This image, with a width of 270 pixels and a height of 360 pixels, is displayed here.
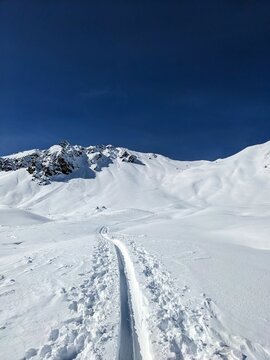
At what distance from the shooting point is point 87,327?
649 cm

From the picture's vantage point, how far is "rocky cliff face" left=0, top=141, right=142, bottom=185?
490 ft

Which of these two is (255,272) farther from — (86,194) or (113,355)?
(86,194)

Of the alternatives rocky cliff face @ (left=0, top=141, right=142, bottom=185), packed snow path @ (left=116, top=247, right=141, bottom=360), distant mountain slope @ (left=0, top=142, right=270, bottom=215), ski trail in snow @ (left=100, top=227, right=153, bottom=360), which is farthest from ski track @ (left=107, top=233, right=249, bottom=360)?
rocky cliff face @ (left=0, top=141, right=142, bottom=185)

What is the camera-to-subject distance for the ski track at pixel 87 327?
5.49m

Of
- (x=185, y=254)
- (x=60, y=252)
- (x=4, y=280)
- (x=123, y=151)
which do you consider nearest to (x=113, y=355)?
(x=4, y=280)

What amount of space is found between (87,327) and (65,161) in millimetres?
156779

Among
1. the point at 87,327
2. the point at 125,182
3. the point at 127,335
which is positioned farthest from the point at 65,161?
the point at 127,335

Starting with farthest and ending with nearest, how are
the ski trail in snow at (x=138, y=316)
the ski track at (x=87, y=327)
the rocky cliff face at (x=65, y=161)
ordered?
1. the rocky cliff face at (x=65, y=161)
2. the ski trail in snow at (x=138, y=316)
3. the ski track at (x=87, y=327)

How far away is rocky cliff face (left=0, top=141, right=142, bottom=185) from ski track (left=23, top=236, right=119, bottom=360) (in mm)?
135575

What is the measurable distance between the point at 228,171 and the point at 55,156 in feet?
299

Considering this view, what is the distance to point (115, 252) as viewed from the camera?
16406 mm

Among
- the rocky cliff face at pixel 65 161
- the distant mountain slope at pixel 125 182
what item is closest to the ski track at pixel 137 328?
the distant mountain slope at pixel 125 182

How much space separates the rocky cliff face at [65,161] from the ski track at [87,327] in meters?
136

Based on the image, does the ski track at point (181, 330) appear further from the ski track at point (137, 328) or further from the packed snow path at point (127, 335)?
the packed snow path at point (127, 335)
